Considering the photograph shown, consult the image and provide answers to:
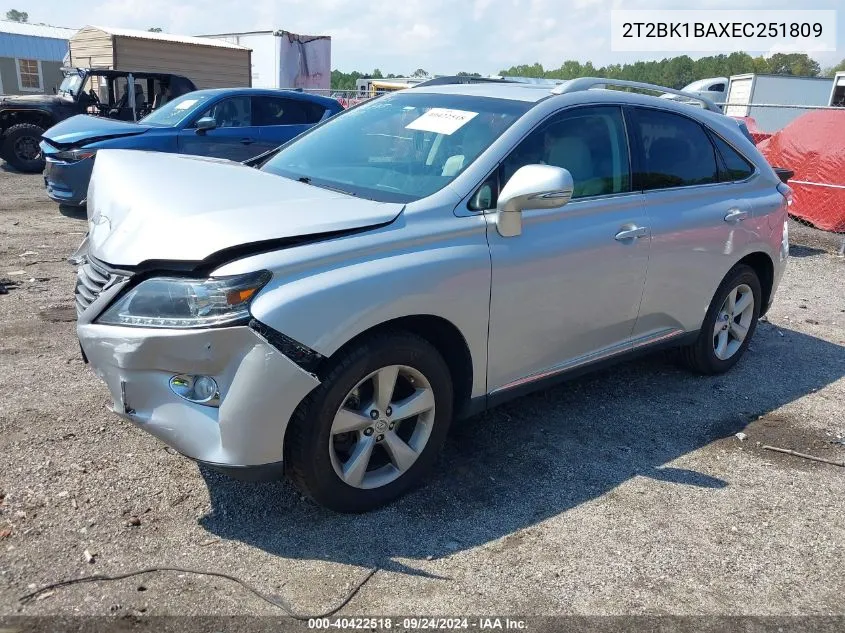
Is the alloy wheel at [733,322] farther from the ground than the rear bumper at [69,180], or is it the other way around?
the rear bumper at [69,180]

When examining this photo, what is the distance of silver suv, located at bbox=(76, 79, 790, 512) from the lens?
8.66ft

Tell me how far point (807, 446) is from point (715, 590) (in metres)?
1.71

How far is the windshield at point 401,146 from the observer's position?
3398 mm

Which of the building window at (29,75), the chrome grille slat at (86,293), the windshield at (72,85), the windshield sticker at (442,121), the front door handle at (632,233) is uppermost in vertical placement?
the building window at (29,75)

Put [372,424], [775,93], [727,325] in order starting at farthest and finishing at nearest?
1. [775,93]
2. [727,325]
3. [372,424]

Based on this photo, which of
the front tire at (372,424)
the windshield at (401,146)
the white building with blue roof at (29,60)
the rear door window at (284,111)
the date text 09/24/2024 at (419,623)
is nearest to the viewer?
the date text 09/24/2024 at (419,623)

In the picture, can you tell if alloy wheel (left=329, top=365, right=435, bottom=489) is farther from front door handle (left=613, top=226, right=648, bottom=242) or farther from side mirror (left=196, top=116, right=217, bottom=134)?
side mirror (left=196, top=116, right=217, bottom=134)

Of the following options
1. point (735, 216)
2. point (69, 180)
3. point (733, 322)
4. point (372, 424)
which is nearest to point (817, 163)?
point (733, 322)

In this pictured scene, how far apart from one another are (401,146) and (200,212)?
48.8 inches

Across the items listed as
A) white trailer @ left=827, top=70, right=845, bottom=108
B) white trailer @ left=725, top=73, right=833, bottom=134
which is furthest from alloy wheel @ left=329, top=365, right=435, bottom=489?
white trailer @ left=725, top=73, right=833, bottom=134

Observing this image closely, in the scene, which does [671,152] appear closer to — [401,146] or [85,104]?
[401,146]

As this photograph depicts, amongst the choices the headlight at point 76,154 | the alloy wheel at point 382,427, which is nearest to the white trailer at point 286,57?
the headlight at point 76,154

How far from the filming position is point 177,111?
32.1 feet

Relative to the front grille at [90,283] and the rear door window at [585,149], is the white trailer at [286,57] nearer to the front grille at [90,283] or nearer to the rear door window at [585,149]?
the rear door window at [585,149]
